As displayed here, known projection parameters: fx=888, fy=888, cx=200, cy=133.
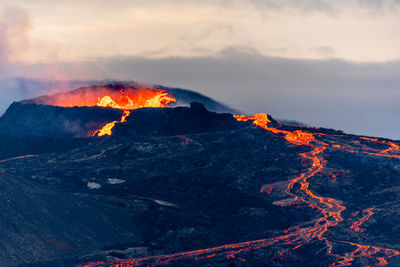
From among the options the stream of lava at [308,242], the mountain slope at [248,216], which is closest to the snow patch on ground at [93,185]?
the mountain slope at [248,216]

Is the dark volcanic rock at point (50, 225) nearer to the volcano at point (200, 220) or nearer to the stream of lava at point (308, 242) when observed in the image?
the volcano at point (200, 220)

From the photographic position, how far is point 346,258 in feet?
444

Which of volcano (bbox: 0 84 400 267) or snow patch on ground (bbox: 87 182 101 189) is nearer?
volcano (bbox: 0 84 400 267)

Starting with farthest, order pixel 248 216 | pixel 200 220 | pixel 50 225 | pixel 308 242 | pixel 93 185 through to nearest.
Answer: pixel 93 185, pixel 248 216, pixel 200 220, pixel 308 242, pixel 50 225

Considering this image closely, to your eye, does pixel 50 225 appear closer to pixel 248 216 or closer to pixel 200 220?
pixel 200 220

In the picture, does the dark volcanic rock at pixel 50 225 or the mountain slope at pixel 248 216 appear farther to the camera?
the mountain slope at pixel 248 216

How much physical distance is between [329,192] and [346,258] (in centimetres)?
5365

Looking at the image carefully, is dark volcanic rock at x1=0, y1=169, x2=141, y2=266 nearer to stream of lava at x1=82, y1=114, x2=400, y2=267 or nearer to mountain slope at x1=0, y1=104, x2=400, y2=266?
mountain slope at x1=0, y1=104, x2=400, y2=266

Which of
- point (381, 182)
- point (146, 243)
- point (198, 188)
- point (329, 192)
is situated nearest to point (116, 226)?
point (146, 243)

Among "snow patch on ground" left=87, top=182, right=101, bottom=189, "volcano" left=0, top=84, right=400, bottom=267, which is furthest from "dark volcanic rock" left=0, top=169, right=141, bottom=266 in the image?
"snow patch on ground" left=87, top=182, right=101, bottom=189

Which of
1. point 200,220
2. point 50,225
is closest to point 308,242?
point 200,220

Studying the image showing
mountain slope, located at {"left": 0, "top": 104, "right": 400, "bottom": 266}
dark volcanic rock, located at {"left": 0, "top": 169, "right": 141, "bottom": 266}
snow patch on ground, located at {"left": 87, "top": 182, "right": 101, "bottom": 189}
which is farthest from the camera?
snow patch on ground, located at {"left": 87, "top": 182, "right": 101, "bottom": 189}

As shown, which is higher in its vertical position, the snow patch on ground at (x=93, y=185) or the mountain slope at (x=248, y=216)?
the mountain slope at (x=248, y=216)

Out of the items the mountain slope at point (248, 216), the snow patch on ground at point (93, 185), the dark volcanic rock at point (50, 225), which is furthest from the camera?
Answer: the snow patch on ground at point (93, 185)
